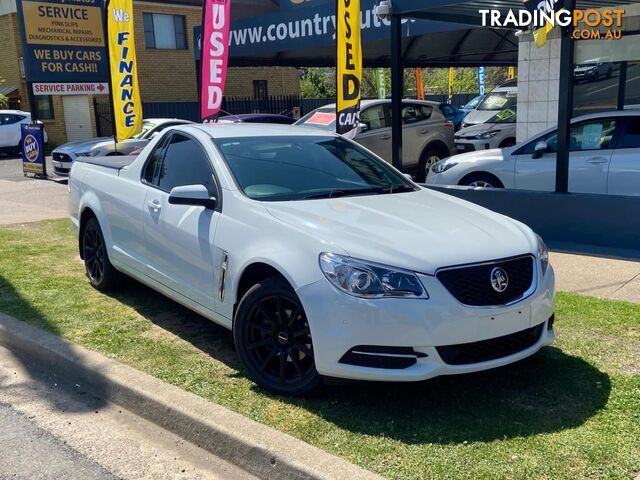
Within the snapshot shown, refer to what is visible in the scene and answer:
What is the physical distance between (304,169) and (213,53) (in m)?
7.08

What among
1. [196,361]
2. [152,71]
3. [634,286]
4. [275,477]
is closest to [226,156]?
[196,361]

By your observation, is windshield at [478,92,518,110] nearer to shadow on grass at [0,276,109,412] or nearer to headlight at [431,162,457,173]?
headlight at [431,162,457,173]

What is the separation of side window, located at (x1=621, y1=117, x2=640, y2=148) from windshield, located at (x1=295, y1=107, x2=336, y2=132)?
638 centimetres

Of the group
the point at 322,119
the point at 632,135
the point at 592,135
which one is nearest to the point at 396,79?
the point at 592,135

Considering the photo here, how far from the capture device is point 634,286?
6.14 m

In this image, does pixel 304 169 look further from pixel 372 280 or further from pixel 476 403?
pixel 476 403

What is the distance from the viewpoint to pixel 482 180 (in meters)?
9.45

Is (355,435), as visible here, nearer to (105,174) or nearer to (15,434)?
(15,434)

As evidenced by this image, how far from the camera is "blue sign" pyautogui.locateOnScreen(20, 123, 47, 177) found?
1731cm

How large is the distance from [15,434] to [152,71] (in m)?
27.7

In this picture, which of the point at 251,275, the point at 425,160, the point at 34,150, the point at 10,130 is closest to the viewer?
the point at 251,275

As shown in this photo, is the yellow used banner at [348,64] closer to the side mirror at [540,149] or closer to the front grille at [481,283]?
the side mirror at [540,149]

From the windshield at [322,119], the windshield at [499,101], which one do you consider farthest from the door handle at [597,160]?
the windshield at [499,101]

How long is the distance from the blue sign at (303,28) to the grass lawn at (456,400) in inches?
360
